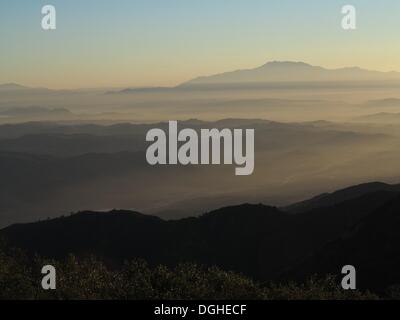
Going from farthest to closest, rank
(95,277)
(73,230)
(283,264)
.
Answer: (73,230), (283,264), (95,277)

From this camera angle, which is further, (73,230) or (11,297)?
(73,230)

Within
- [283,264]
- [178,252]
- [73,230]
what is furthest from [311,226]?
[73,230]

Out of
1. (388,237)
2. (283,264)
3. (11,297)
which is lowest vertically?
(283,264)

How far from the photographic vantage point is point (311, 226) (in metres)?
172

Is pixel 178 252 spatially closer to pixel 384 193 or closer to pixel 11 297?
pixel 384 193
